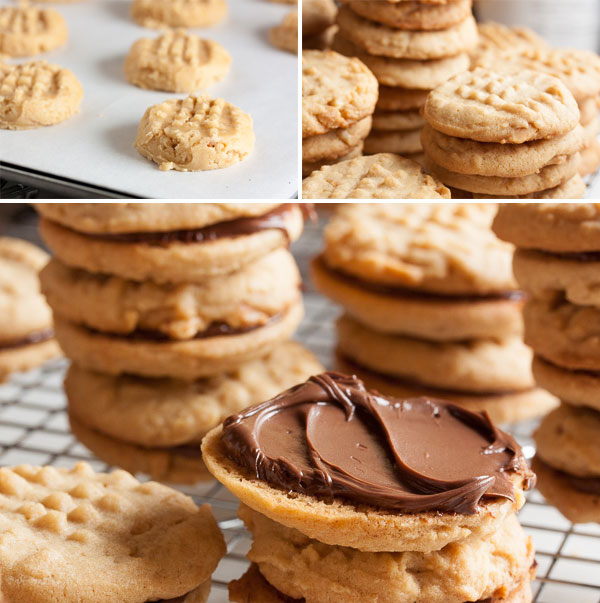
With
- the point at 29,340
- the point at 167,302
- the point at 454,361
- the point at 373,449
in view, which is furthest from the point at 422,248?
the point at 29,340

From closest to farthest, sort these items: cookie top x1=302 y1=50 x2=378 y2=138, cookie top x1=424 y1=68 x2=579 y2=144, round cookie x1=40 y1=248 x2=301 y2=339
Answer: cookie top x1=424 y1=68 x2=579 y2=144
cookie top x1=302 y1=50 x2=378 y2=138
round cookie x1=40 y1=248 x2=301 y2=339

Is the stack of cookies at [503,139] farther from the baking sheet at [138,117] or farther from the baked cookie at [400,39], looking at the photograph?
the baking sheet at [138,117]

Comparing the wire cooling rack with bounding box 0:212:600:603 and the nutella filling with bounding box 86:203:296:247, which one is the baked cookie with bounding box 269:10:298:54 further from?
the wire cooling rack with bounding box 0:212:600:603

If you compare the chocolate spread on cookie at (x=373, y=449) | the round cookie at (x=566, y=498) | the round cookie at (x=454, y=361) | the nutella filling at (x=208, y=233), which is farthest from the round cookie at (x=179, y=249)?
the round cookie at (x=566, y=498)

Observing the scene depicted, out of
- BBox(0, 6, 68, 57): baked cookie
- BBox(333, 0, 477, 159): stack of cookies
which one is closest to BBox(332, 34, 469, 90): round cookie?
BBox(333, 0, 477, 159): stack of cookies

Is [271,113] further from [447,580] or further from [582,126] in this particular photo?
[447,580]

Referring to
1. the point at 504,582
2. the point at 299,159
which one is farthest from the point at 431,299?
the point at 504,582
